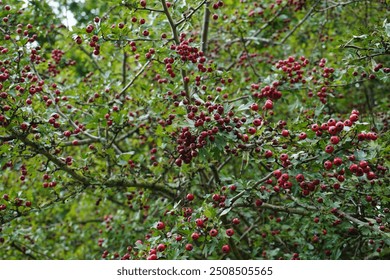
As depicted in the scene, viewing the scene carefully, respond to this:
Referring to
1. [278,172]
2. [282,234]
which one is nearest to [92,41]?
[278,172]

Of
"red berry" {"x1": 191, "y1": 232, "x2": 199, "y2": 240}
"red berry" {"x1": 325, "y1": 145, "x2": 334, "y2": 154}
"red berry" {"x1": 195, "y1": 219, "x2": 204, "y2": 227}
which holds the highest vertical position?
"red berry" {"x1": 325, "y1": 145, "x2": 334, "y2": 154}

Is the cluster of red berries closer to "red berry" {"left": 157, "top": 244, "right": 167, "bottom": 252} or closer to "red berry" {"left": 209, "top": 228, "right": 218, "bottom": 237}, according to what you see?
"red berry" {"left": 209, "top": 228, "right": 218, "bottom": 237}

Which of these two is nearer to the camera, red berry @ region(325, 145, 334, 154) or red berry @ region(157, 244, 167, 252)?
red berry @ region(325, 145, 334, 154)

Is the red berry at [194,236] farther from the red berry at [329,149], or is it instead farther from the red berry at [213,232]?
the red berry at [329,149]

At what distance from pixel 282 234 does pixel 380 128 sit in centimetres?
163

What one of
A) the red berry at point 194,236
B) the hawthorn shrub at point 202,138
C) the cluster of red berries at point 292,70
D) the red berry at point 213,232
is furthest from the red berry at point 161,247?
the cluster of red berries at point 292,70

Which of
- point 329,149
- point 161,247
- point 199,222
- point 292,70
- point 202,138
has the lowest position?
point 161,247

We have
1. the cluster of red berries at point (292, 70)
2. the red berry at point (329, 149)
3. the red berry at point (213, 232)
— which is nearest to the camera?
the red berry at point (329, 149)

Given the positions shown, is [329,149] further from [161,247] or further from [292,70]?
[292,70]

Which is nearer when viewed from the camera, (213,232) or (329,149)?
(329,149)

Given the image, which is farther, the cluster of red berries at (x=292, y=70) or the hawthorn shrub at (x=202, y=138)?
the cluster of red berries at (x=292, y=70)

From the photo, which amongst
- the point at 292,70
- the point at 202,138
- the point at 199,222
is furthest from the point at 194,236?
the point at 292,70

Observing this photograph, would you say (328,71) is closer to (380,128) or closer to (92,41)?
(380,128)

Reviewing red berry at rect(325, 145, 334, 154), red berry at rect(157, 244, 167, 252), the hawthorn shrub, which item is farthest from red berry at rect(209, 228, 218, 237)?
red berry at rect(325, 145, 334, 154)
